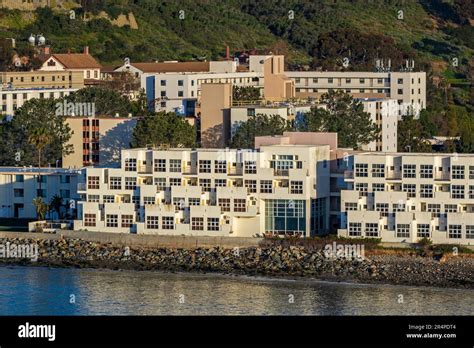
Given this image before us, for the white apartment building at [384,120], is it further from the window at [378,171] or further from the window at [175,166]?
the window at [378,171]

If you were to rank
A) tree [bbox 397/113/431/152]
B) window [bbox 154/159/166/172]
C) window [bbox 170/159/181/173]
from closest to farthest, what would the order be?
window [bbox 170/159/181/173]
window [bbox 154/159/166/172]
tree [bbox 397/113/431/152]

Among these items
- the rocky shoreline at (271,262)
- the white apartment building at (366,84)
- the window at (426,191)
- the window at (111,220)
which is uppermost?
the white apartment building at (366,84)

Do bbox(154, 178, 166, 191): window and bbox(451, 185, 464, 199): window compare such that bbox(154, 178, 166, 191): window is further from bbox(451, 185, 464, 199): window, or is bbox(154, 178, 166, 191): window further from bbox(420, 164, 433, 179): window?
bbox(451, 185, 464, 199): window

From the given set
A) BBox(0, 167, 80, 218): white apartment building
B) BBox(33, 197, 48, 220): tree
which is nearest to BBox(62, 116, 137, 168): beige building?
BBox(0, 167, 80, 218): white apartment building

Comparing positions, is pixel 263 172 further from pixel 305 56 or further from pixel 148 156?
pixel 305 56

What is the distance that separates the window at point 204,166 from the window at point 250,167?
126 cm

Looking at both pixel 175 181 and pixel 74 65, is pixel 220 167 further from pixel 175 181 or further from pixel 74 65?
pixel 74 65

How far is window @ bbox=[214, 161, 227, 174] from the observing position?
56.2 metres

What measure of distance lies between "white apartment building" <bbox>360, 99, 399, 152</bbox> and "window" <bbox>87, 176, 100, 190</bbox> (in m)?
22.2

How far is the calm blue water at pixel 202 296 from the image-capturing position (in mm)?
46000

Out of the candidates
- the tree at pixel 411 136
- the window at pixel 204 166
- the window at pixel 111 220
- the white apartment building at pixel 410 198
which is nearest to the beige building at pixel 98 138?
the tree at pixel 411 136

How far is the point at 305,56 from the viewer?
11831 cm
